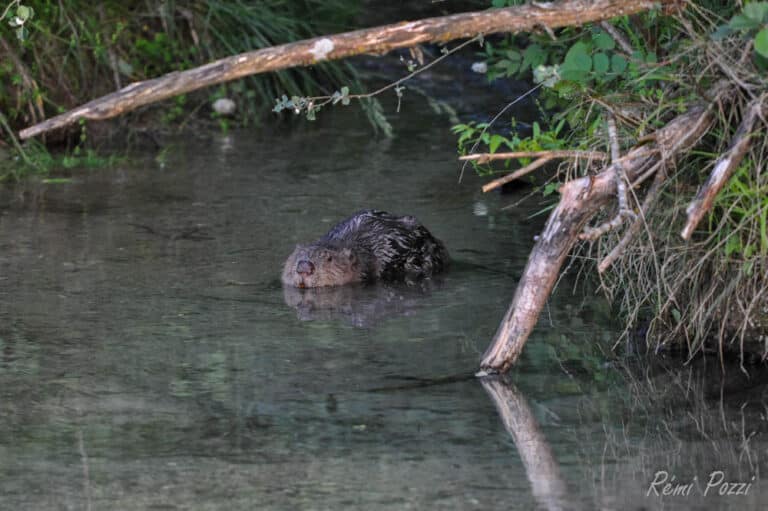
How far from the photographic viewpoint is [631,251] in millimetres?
5062

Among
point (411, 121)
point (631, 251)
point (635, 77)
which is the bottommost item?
point (411, 121)

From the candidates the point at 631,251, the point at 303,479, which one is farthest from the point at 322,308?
the point at 303,479

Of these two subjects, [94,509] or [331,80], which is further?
[331,80]

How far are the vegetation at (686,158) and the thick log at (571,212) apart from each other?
0.25 ft

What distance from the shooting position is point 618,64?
16.2ft

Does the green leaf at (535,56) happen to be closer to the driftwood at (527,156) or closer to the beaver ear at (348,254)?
the driftwood at (527,156)

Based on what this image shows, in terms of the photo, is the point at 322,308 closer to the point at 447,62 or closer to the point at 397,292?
the point at 397,292

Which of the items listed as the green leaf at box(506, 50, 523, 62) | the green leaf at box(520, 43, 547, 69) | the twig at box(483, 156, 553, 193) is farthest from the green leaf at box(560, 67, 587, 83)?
the green leaf at box(506, 50, 523, 62)

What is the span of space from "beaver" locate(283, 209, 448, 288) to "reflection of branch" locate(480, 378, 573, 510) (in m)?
1.93

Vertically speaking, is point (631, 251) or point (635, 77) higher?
point (635, 77)

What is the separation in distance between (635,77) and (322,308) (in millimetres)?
1952

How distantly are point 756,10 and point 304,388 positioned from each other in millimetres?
2035

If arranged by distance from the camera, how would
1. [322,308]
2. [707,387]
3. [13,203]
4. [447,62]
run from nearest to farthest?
1. [707,387]
2. [322,308]
3. [13,203]
4. [447,62]

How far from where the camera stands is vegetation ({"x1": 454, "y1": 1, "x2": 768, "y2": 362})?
4648mm
